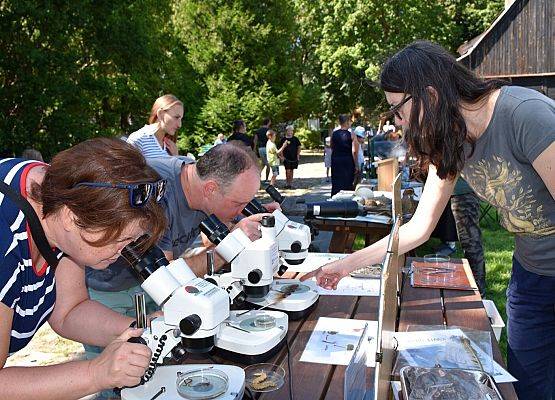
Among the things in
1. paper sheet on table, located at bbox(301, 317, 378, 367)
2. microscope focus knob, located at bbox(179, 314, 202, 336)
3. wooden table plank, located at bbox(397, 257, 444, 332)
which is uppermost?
microscope focus knob, located at bbox(179, 314, 202, 336)

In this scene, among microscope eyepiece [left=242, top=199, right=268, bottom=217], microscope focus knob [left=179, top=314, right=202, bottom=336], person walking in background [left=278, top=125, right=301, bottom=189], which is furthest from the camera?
person walking in background [left=278, top=125, right=301, bottom=189]

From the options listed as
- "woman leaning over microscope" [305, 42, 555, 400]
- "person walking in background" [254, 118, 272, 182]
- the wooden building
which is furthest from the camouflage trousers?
the wooden building

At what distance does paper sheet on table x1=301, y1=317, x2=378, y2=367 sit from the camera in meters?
1.77

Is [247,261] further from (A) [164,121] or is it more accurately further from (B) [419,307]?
(A) [164,121]

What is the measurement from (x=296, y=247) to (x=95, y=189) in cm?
117

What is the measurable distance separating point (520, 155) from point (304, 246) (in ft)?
2.94

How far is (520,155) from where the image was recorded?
1869 millimetres

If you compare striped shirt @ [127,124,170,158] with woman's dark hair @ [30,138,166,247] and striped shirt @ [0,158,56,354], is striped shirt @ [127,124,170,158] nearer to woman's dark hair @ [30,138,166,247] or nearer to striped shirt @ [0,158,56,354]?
striped shirt @ [0,158,56,354]

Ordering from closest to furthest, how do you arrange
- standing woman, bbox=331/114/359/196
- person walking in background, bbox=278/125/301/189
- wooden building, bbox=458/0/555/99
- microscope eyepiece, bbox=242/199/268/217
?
microscope eyepiece, bbox=242/199/268/217 → standing woman, bbox=331/114/359/196 → person walking in background, bbox=278/125/301/189 → wooden building, bbox=458/0/555/99

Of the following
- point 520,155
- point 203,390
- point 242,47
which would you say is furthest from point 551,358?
point 242,47

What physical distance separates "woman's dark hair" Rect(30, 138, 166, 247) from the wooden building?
18.5 meters

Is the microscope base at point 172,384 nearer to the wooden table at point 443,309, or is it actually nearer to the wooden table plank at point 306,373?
the wooden table plank at point 306,373

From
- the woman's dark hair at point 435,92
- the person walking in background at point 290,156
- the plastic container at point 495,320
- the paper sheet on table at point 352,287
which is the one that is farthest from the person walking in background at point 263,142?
the woman's dark hair at point 435,92

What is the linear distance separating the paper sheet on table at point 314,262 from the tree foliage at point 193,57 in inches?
37.4
